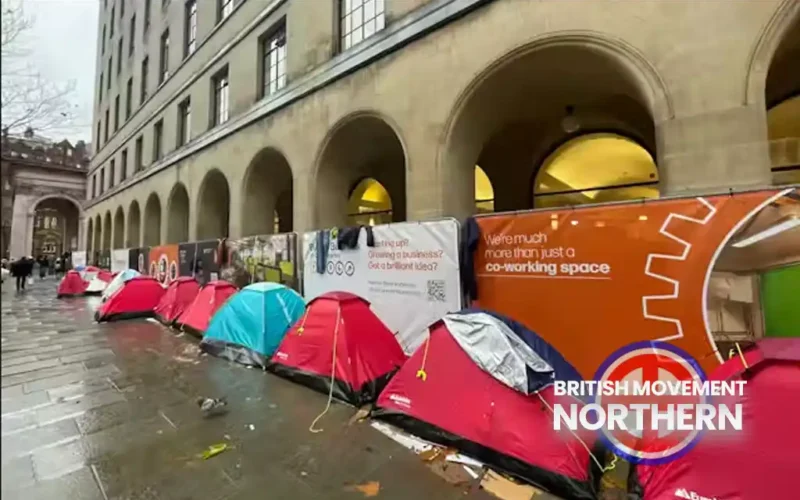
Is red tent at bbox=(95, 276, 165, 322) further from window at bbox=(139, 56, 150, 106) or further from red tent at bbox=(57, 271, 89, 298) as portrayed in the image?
window at bbox=(139, 56, 150, 106)

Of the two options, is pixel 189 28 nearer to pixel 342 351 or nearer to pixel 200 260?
pixel 200 260

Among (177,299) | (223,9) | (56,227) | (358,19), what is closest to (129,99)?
(223,9)

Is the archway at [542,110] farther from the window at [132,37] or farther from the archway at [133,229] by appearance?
the window at [132,37]

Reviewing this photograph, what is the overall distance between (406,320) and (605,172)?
23.4 ft

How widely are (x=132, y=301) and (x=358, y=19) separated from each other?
10515mm

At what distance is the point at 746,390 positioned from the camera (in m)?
2.84

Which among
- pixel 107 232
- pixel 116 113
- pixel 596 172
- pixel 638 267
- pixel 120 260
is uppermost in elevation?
pixel 116 113

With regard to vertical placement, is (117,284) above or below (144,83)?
below

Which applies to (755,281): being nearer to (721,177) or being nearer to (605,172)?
(721,177)

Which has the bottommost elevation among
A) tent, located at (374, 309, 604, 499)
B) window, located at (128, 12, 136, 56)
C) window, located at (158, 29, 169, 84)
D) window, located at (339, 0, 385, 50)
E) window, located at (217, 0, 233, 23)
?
tent, located at (374, 309, 604, 499)

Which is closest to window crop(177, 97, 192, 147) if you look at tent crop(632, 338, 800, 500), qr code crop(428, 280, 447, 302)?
qr code crop(428, 280, 447, 302)

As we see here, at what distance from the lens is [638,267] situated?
4.55m

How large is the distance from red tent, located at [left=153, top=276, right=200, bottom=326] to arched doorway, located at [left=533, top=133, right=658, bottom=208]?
9989 mm

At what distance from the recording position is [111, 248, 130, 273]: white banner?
818 inches
